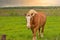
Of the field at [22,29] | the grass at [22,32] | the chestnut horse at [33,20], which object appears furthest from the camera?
the field at [22,29]

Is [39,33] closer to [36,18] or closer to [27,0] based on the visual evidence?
[36,18]

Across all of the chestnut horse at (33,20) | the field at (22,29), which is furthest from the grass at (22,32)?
the chestnut horse at (33,20)

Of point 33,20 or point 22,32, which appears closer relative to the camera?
point 33,20

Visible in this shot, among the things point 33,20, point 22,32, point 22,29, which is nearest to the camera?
point 33,20

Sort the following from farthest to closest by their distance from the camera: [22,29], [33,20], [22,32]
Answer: [22,29] → [22,32] → [33,20]

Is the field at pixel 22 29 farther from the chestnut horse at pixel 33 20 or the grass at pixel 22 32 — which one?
the chestnut horse at pixel 33 20

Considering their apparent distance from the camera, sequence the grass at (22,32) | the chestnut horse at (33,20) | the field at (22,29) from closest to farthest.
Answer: the chestnut horse at (33,20)
the grass at (22,32)
the field at (22,29)

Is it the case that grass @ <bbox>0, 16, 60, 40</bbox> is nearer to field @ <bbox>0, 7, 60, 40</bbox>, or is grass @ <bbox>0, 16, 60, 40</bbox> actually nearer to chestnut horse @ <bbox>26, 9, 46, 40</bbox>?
field @ <bbox>0, 7, 60, 40</bbox>

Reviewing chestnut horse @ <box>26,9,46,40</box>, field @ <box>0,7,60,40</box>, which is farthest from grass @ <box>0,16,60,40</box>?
chestnut horse @ <box>26,9,46,40</box>

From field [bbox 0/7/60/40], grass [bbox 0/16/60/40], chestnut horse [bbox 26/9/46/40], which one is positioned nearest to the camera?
chestnut horse [bbox 26/9/46/40]

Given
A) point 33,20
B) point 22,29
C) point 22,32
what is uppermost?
point 33,20

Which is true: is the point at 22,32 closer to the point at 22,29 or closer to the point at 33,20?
the point at 22,29

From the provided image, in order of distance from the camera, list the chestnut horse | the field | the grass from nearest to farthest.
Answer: the chestnut horse → the grass → the field

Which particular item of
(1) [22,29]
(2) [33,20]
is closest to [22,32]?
(1) [22,29]
